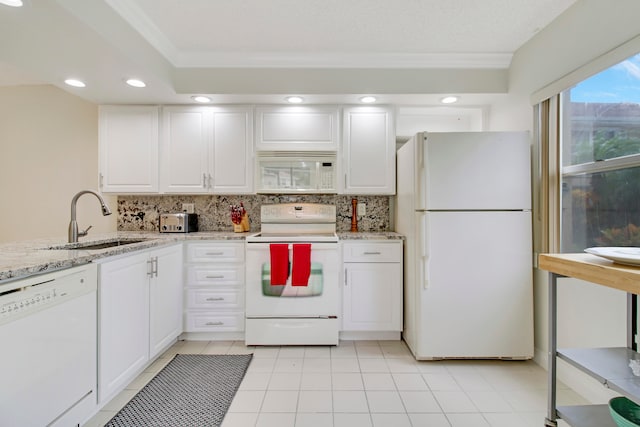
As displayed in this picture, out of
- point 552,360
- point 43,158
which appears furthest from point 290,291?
point 43,158

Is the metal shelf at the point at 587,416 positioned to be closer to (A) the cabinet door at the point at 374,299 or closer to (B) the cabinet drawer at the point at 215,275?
(A) the cabinet door at the point at 374,299

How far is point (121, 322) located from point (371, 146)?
238 cm

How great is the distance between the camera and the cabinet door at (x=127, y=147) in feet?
9.30

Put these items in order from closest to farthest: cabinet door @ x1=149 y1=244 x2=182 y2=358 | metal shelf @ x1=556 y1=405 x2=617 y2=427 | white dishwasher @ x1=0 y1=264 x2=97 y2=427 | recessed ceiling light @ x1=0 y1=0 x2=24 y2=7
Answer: white dishwasher @ x1=0 y1=264 x2=97 y2=427, metal shelf @ x1=556 y1=405 x2=617 y2=427, recessed ceiling light @ x1=0 y1=0 x2=24 y2=7, cabinet door @ x1=149 y1=244 x2=182 y2=358

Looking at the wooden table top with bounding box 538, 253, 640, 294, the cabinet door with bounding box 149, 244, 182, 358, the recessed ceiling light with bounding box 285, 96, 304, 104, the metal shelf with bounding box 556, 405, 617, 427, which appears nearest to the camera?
the wooden table top with bounding box 538, 253, 640, 294

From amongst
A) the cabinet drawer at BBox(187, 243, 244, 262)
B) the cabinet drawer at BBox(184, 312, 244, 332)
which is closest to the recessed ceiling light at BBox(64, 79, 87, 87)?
the cabinet drawer at BBox(187, 243, 244, 262)

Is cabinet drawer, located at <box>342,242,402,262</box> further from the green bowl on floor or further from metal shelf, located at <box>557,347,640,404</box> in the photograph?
the green bowl on floor

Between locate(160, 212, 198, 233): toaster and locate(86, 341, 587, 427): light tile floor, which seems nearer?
locate(86, 341, 587, 427): light tile floor

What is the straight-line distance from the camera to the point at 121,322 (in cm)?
175

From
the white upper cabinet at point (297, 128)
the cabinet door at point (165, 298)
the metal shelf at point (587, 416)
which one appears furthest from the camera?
the white upper cabinet at point (297, 128)

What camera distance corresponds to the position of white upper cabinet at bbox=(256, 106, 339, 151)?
2822mm

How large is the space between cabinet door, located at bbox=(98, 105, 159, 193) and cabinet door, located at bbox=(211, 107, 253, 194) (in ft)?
1.93

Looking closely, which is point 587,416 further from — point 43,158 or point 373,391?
point 43,158

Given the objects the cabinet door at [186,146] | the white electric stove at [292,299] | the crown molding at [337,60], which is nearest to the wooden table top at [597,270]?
the white electric stove at [292,299]
